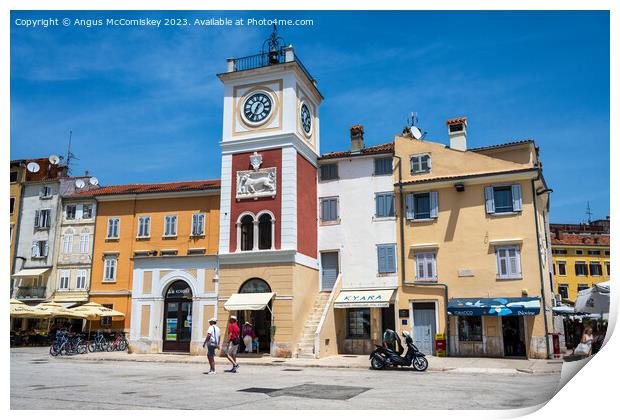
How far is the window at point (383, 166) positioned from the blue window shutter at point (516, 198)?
5.16 metres

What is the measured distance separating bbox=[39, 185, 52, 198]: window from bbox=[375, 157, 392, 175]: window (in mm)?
17924

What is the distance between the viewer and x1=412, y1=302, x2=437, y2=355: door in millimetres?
22297

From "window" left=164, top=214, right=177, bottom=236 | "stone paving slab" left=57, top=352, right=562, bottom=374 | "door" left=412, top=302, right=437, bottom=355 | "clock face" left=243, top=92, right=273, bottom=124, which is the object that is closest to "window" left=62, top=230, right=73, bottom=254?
"window" left=164, top=214, right=177, bottom=236

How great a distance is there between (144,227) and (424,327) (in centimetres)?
1588

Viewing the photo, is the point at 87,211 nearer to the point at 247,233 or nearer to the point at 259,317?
the point at 247,233

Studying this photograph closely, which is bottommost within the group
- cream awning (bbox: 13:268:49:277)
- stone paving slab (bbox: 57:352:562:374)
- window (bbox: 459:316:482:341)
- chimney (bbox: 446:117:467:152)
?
stone paving slab (bbox: 57:352:562:374)

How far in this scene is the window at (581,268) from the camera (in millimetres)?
17081

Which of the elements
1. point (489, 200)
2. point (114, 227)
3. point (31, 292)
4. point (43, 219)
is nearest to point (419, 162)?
point (489, 200)

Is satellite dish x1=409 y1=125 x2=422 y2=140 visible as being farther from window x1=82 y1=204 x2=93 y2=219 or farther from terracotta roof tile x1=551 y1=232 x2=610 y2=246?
window x1=82 y1=204 x2=93 y2=219

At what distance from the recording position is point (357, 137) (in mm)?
27344

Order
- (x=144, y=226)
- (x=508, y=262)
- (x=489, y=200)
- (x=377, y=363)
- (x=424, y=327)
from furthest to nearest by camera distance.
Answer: (x=144, y=226) → (x=424, y=327) → (x=489, y=200) → (x=508, y=262) → (x=377, y=363)

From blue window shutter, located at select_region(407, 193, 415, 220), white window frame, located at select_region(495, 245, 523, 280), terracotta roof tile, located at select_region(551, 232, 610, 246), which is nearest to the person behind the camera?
terracotta roof tile, located at select_region(551, 232, 610, 246)
